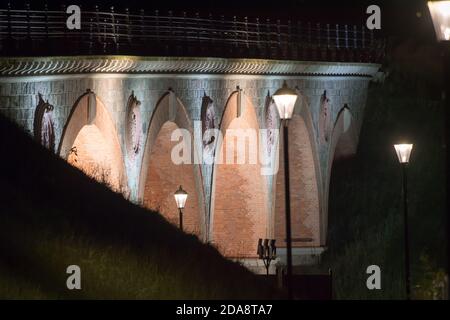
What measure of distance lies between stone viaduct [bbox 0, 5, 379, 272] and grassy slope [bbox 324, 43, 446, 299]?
84 cm

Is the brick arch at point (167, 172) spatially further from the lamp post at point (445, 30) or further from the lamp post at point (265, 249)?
the lamp post at point (445, 30)

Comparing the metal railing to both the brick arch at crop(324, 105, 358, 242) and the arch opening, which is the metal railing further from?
the arch opening

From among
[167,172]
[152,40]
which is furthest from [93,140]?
[167,172]

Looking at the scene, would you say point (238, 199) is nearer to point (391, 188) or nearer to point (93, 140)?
point (391, 188)

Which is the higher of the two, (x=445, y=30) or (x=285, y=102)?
(x=445, y=30)

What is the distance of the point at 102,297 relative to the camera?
2938 centimetres

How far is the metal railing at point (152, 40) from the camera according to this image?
145 feet

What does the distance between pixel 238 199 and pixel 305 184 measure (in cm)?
599

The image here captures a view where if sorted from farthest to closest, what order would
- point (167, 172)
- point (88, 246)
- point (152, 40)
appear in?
point (167, 172)
point (152, 40)
point (88, 246)

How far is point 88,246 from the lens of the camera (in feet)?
102

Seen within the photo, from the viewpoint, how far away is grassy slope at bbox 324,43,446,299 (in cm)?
5362

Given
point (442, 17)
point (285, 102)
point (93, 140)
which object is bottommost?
point (285, 102)

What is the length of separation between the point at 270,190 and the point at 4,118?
79.9ft

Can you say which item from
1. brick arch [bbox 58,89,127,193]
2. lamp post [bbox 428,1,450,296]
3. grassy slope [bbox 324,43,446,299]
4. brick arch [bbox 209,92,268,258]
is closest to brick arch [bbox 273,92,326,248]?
grassy slope [bbox 324,43,446,299]
